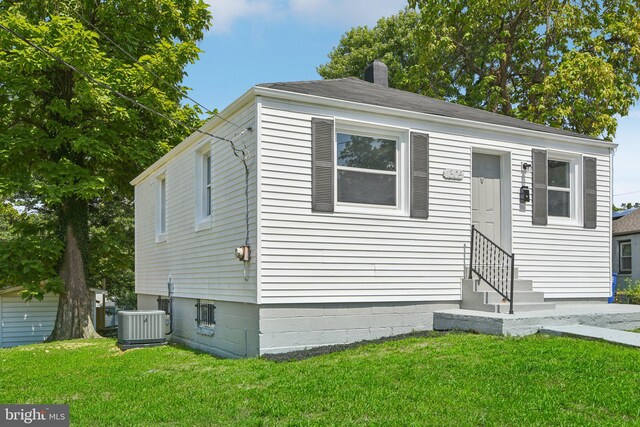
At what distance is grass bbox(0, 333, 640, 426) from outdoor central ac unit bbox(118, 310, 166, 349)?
2638 millimetres

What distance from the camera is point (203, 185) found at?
35.3ft

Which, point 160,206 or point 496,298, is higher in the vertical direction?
point 160,206

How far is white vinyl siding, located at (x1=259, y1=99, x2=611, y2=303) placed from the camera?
8.29m

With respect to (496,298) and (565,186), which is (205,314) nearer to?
(496,298)

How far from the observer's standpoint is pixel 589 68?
1911cm

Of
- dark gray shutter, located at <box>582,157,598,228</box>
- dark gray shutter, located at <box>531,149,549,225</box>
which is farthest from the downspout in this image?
dark gray shutter, located at <box>582,157,598,228</box>

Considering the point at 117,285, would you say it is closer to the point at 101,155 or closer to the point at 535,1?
the point at 101,155

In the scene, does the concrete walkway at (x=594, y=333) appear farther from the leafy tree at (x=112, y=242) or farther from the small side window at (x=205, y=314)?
the leafy tree at (x=112, y=242)

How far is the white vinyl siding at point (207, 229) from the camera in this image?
28.5 feet

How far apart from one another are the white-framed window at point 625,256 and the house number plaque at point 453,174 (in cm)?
1688

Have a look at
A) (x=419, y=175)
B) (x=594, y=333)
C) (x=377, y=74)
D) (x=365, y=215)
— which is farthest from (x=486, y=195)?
(x=377, y=74)

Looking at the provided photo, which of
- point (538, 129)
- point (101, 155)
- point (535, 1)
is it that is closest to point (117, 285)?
point (101, 155)

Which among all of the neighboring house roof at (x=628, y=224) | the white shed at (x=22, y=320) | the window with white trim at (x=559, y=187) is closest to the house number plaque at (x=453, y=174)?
the window with white trim at (x=559, y=187)

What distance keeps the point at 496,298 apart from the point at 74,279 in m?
11.6
